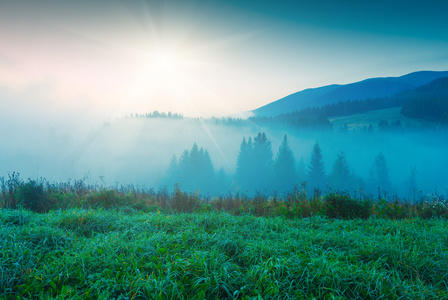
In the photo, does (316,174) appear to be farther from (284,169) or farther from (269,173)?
(269,173)

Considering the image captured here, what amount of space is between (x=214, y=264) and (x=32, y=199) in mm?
7527

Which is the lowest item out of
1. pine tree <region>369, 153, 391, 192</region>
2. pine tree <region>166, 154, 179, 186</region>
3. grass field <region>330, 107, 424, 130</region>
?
pine tree <region>369, 153, 391, 192</region>

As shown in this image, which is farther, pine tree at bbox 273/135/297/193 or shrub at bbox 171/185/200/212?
pine tree at bbox 273/135/297/193

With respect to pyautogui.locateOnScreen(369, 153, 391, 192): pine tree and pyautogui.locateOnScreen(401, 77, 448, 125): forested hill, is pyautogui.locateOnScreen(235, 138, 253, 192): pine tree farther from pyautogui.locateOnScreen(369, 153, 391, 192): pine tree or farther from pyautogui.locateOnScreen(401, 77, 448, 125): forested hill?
pyautogui.locateOnScreen(401, 77, 448, 125): forested hill

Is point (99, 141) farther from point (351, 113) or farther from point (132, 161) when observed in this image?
point (351, 113)

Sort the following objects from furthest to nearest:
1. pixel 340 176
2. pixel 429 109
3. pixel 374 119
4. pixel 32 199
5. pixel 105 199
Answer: pixel 374 119 < pixel 429 109 < pixel 340 176 < pixel 105 199 < pixel 32 199

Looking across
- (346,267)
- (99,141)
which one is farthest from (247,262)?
(99,141)

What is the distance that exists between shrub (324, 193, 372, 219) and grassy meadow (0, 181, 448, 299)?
1.56 metres

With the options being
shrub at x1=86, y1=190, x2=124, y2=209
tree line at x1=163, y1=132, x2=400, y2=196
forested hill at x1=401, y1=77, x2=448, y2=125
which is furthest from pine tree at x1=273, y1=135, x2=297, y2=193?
forested hill at x1=401, y1=77, x2=448, y2=125

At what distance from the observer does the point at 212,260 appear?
331 centimetres

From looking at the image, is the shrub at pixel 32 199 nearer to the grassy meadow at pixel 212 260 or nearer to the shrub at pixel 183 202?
the grassy meadow at pixel 212 260

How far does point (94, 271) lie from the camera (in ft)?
10.6

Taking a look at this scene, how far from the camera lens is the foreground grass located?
283cm

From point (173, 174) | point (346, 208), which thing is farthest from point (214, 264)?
point (173, 174)
